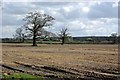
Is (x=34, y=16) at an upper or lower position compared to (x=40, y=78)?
upper

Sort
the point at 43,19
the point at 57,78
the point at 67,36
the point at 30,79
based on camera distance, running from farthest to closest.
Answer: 1. the point at 67,36
2. the point at 43,19
3. the point at 57,78
4. the point at 30,79

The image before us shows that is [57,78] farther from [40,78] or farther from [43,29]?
[43,29]

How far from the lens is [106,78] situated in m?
20.8

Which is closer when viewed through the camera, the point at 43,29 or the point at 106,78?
the point at 106,78

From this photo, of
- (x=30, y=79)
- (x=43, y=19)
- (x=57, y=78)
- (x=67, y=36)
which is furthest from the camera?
(x=67, y=36)

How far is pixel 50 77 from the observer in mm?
20719

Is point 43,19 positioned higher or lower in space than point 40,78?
higher

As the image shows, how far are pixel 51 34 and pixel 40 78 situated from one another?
288ft

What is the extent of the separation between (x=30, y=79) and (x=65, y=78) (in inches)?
93.4

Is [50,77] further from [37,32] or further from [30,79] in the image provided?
[37,32]

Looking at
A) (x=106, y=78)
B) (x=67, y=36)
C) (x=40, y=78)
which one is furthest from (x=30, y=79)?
(x=67, y=36)

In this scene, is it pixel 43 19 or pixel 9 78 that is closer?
pixel 9 78

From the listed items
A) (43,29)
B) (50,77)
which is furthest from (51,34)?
(50,77)

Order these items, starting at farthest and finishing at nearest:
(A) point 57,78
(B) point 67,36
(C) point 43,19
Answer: (B) point 67,36
(C) point 43,19
(A) point 57,78
